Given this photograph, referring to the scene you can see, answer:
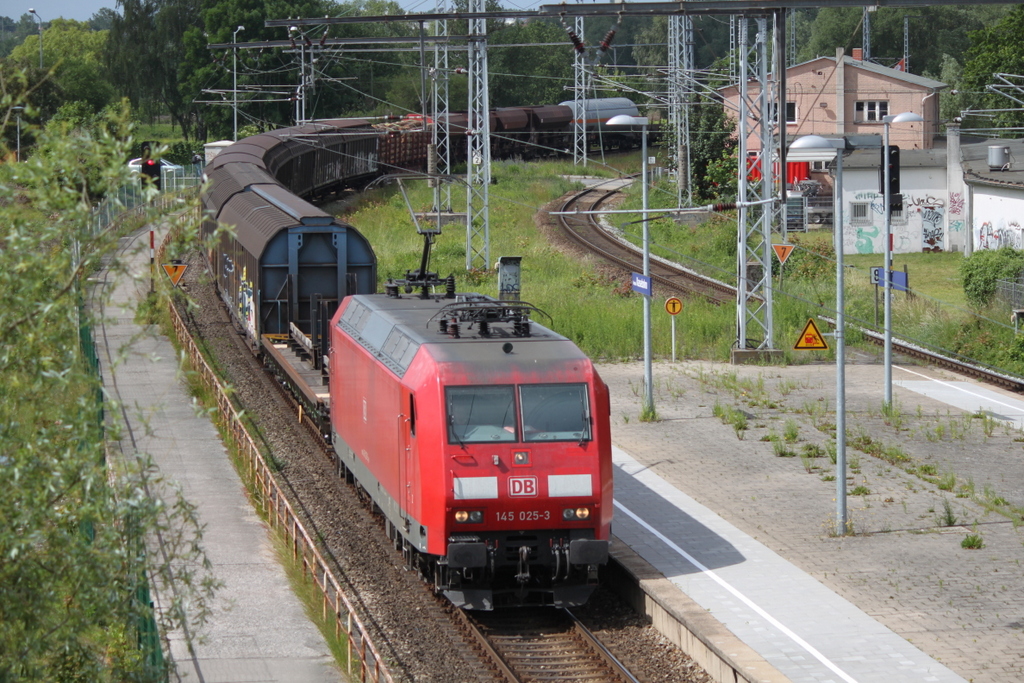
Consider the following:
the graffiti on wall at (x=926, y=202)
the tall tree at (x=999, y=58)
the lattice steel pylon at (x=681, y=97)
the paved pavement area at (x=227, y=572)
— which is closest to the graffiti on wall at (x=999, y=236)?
the graffiti on wall at (x=926, y=202)

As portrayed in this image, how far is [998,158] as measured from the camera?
132ft

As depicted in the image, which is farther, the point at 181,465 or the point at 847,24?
the point at 847,24

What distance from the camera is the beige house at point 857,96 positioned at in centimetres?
5803

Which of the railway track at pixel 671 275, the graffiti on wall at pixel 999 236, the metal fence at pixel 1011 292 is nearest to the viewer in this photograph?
the railway track at pixel 671 275

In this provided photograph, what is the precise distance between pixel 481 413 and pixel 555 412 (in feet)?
2.54

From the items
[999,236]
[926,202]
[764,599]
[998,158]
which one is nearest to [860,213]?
[926,202]

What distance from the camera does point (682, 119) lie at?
51375mm

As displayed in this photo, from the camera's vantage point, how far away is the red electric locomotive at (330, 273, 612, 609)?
1245cm

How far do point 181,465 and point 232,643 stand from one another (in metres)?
7.38

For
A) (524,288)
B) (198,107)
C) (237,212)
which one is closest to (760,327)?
(524,288)

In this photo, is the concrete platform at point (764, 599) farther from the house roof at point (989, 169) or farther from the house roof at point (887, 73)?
the house roof at point (887, 73)

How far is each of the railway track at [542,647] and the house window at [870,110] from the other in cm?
5047

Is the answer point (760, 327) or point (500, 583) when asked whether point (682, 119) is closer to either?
point (760, 327)

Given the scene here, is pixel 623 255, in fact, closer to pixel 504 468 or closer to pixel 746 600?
pixel 746 600
